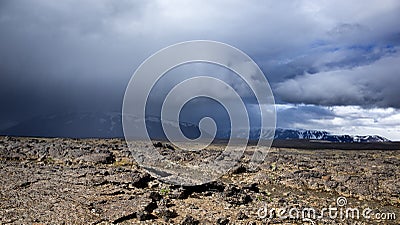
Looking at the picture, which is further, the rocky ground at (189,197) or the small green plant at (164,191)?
the small green plant at (164,191)

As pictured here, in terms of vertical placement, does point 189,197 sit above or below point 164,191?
below

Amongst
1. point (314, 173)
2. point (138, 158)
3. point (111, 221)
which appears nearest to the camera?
point (111, 221)

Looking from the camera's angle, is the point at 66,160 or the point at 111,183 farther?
the point at 66,160

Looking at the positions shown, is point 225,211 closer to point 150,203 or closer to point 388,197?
point 150,203

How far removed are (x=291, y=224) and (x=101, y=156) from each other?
20.2 metres

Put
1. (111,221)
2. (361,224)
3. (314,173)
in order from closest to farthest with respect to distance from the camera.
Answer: (111,221) < (361,224) < (314,173)

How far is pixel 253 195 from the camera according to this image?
19500 mm

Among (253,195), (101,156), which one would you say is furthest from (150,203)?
(101,156)

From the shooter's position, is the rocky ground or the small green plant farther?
the small green plant

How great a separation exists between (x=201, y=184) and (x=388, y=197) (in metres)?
10.2

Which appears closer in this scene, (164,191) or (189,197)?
(189,197)

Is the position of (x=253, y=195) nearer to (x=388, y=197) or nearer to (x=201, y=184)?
(x=201, y=184)

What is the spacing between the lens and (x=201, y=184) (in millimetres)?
20172

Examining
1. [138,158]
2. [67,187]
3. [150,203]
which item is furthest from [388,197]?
[138,158]
